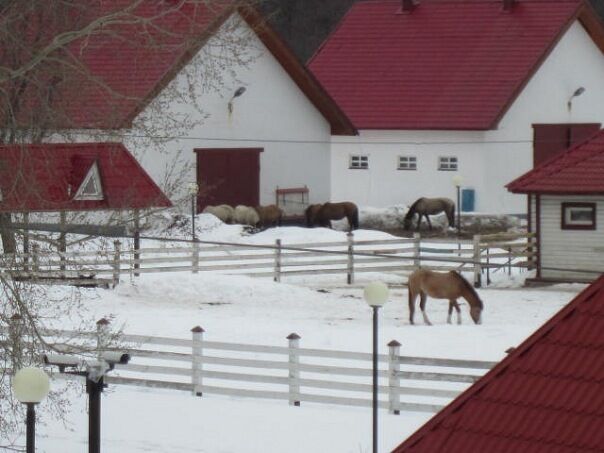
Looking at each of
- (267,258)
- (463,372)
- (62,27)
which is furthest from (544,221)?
(62,27)

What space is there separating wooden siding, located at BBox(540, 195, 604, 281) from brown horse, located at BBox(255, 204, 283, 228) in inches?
401

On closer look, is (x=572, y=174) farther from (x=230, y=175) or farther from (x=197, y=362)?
(x=197, y=362)

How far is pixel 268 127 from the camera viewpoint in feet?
150

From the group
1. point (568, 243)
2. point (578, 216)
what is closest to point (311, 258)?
point (568, 243)

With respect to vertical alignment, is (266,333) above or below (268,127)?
below

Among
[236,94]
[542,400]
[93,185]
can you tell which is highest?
[236,94]

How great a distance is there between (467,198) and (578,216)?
43.1ft

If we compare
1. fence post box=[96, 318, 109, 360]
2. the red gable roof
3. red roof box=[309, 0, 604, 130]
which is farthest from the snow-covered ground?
red roof box=[309, 0, 604, 130]

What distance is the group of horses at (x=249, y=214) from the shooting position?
1665 inches

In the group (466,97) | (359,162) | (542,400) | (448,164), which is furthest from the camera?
(359,162)

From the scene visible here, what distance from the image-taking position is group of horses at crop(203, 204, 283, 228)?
42.3 meters

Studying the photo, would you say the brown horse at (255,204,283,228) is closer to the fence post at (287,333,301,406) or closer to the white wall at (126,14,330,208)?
the white wall at (126,14,330,208)

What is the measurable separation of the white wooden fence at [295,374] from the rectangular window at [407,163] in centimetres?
2342

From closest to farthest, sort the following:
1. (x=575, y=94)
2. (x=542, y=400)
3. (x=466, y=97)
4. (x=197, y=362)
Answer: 1. (x=542, y=400)
2. (x=197, y=362)
3. (x=466, y=97)
4. (x=575, y=94)
